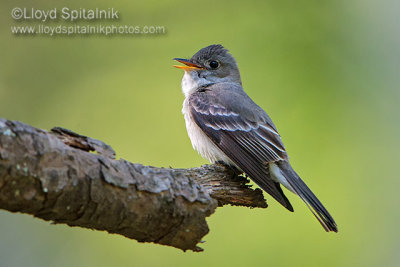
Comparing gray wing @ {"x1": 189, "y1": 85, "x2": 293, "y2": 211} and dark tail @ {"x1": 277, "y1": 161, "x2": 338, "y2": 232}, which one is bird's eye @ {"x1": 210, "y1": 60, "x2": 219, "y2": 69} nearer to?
gray wing @ {"x1": 189, "y1": 85, "x2": 293, "y2": 211}

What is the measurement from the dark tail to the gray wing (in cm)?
Result: 14

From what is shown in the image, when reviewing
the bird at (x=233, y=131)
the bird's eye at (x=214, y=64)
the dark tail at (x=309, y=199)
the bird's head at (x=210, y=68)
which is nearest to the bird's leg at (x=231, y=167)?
the bird at (x=233, y=131)

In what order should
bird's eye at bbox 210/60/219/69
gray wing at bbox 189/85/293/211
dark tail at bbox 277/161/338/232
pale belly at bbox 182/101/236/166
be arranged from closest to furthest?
dark tail at bbox 277/161/338/232 → gray wing at bbox 189/85/293/211 → pale belly at bbox 182/101/236/166 → bird's eye at bbox 210/60/219/69

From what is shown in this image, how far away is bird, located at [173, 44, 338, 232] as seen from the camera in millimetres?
4898

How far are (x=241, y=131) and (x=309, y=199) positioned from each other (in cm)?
115

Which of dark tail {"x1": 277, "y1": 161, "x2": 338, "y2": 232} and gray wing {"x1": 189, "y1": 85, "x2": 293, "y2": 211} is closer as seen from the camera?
dark tail {"x1": 277, "y1": 161, "x2": 338, "y2": 232}

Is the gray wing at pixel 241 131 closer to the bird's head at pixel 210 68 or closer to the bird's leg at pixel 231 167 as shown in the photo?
the bird's leg at pixel 231 167

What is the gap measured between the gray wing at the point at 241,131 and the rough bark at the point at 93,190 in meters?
1.81

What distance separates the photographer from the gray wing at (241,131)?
16.5 ft

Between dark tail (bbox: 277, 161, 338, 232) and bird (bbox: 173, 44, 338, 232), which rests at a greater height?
Answer: bird (bbox: 173, 44, 338, 232)

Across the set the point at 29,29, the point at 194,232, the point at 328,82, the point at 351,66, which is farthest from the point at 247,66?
the point at 194,232

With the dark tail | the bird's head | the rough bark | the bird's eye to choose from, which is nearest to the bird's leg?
the dark tail

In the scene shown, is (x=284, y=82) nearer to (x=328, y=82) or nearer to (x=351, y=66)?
(x=328, y=82)

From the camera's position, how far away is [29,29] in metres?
6.89
